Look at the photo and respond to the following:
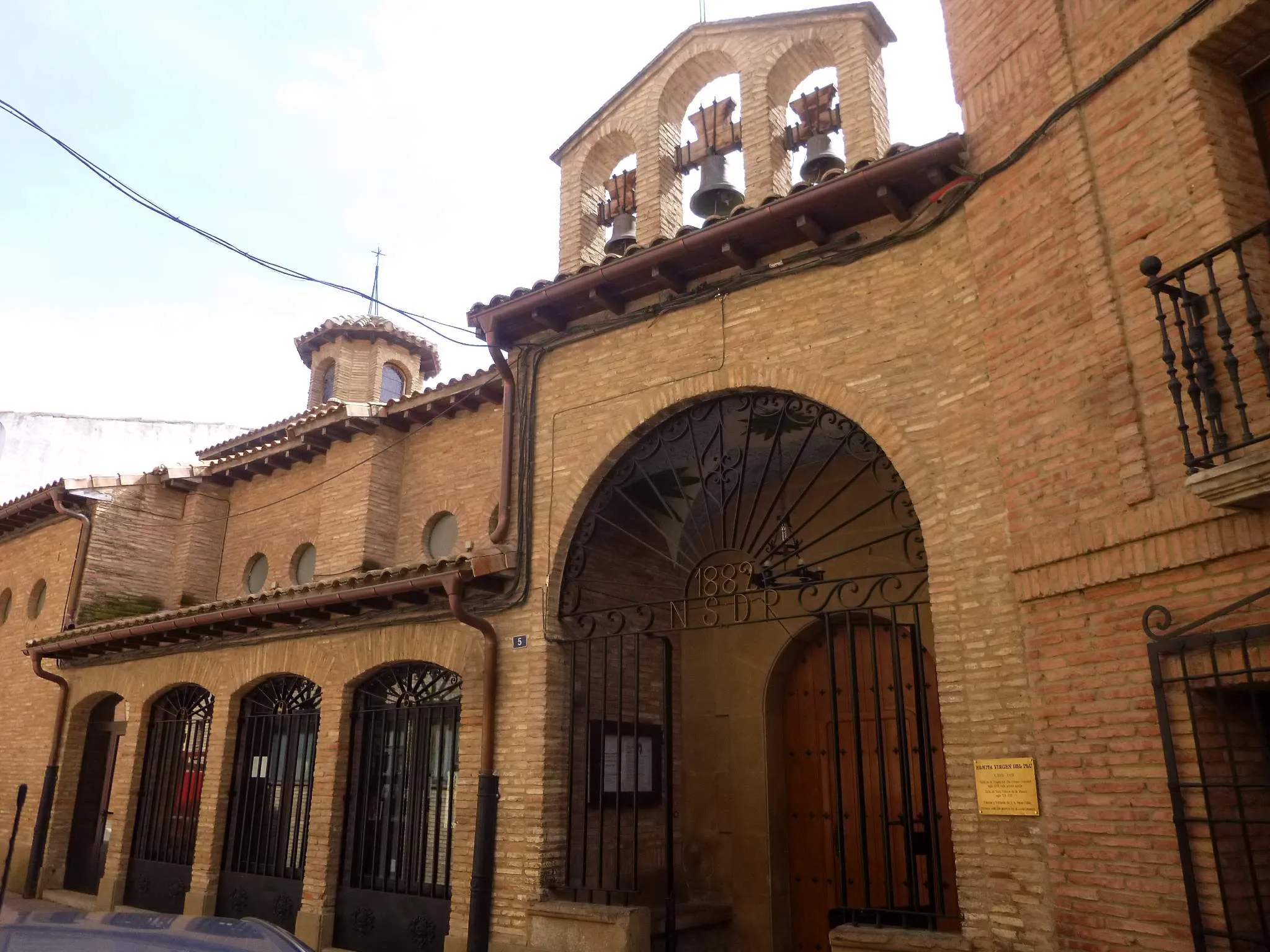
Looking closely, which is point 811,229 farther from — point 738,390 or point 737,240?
point 738,390

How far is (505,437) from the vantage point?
26.9 ft

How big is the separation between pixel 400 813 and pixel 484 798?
1.70 metres

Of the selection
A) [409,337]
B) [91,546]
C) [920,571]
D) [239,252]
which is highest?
[409,337]

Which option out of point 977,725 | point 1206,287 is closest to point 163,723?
point 977,725

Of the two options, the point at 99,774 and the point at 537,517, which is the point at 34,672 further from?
the point at 537,517

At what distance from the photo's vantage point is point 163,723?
1127 centimetres

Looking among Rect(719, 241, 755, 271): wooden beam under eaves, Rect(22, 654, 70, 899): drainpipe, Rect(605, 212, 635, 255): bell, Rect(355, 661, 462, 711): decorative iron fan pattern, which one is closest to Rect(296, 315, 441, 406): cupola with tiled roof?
Rect(22, 654, 70, 899): drainpipe

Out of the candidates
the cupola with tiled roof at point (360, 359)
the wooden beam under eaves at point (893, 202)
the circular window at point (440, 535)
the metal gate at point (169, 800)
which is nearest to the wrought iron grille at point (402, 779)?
the circular window at point (440, 535)

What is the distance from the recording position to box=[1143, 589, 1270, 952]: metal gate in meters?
4.12

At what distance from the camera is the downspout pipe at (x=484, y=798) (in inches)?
277

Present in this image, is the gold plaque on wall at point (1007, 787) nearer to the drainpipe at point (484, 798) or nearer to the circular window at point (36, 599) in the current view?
the drainpipe at point (484, 798)

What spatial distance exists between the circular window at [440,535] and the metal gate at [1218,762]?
23.8 feet

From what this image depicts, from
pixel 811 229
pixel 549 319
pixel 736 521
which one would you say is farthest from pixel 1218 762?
pixel 549 319

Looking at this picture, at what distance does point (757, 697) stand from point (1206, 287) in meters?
5.06
